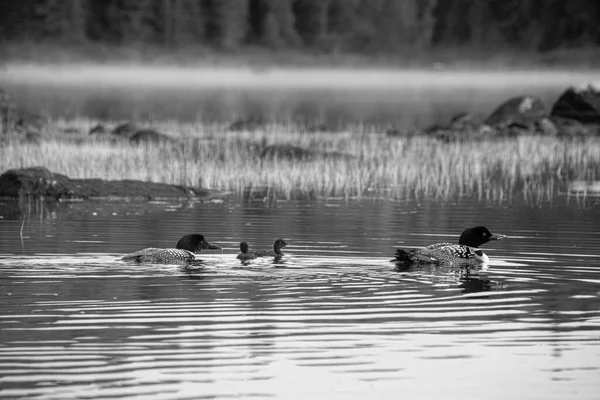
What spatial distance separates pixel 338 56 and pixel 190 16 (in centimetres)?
1663

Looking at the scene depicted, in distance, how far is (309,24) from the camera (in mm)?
150625

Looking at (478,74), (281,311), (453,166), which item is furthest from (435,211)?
(478,74)

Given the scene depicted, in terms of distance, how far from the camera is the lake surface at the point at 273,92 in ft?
267

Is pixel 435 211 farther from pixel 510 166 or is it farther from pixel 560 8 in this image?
pixel 560 8

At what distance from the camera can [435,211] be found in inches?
946

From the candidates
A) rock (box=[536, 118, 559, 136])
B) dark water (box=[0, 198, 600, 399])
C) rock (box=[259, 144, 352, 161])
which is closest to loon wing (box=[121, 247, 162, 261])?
dark water (box=[0, 198, 600, 399])

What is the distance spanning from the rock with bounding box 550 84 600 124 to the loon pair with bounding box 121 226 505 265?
116 ft

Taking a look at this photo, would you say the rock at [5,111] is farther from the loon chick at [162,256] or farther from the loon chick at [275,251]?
the loon chick at [162,256]

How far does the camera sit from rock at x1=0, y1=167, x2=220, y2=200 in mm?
25594

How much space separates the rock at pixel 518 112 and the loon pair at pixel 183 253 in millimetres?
31995

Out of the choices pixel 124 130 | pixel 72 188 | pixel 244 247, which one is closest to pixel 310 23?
pixel 124 130

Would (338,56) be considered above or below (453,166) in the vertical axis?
above

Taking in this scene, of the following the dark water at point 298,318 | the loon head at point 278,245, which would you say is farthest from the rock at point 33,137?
the loon head at point 278,245

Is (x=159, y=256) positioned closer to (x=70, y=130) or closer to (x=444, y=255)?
(x=444, y=255)
